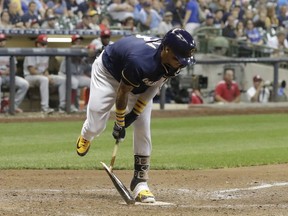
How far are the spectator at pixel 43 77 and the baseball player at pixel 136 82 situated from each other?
26.8ft

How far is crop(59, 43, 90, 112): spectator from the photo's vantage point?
52.5 ft

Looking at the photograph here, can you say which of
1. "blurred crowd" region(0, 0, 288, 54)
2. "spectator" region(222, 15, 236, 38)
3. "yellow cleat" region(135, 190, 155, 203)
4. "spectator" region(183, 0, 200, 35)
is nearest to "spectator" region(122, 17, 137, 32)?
"blurred crowd" region(0, 0, 288, 54)

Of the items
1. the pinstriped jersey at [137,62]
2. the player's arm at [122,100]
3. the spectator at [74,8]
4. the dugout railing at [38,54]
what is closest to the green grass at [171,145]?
the dugout railing at [38,54]

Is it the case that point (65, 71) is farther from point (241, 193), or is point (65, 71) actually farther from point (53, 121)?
point (241, 193)

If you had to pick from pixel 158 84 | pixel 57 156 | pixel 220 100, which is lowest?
pixel 220 100

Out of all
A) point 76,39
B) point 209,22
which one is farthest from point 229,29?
point 76,39

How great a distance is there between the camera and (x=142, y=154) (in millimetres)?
7559

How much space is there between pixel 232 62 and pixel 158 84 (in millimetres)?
11249

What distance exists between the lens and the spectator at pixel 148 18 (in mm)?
20250

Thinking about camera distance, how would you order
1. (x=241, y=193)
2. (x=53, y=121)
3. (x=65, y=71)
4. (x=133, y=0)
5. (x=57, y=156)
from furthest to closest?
(x=133, y=0) → (x=65, y=71) → (x=53, y=121) → (x=57, y=156) → (x=241, y=193)

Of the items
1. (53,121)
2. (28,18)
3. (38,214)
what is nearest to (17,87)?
(53,121)

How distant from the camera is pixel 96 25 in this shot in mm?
18062

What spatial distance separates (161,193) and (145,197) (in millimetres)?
594

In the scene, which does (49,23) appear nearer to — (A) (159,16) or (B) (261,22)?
(A) (159,16)
